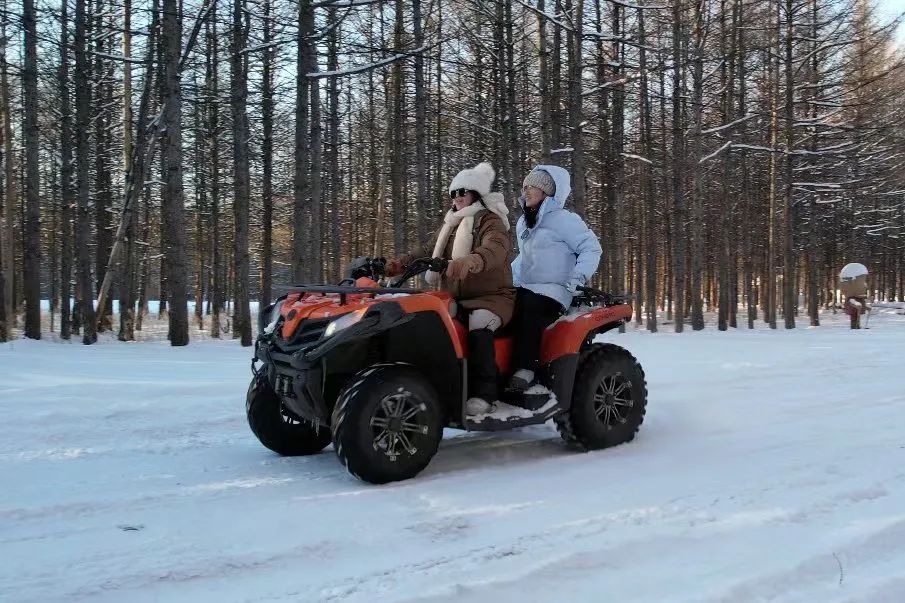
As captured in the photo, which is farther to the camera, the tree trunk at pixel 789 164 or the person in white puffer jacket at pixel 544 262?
the tree trunk at pixel 789 164

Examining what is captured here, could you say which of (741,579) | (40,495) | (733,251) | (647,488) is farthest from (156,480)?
(733,251)

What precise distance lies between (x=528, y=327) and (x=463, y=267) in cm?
77

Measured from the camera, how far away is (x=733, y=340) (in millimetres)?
12078

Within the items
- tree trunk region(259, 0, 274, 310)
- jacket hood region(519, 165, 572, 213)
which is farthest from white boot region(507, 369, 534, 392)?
tree trunk region(259, 0, 274, 310)

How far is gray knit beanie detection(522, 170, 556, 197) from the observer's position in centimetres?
527

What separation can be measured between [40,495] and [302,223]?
31.3 feet

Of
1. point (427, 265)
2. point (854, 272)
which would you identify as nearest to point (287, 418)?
point (427, 265)

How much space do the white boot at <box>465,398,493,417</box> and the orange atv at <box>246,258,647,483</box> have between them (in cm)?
6

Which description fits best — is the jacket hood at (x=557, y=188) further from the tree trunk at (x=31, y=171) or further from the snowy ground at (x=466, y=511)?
the tree trunk at (x=31, y=171)

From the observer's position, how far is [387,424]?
4098mm

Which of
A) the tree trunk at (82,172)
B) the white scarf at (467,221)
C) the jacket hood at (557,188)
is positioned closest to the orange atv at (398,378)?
the white scarf at (467,221)

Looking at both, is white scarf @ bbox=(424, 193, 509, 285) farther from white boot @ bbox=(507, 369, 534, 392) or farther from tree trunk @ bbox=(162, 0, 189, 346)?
tree trunk @ bbox=(162, 0, 189, 346)

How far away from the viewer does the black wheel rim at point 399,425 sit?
408 cm

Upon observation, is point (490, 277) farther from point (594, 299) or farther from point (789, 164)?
point (789, 164)
